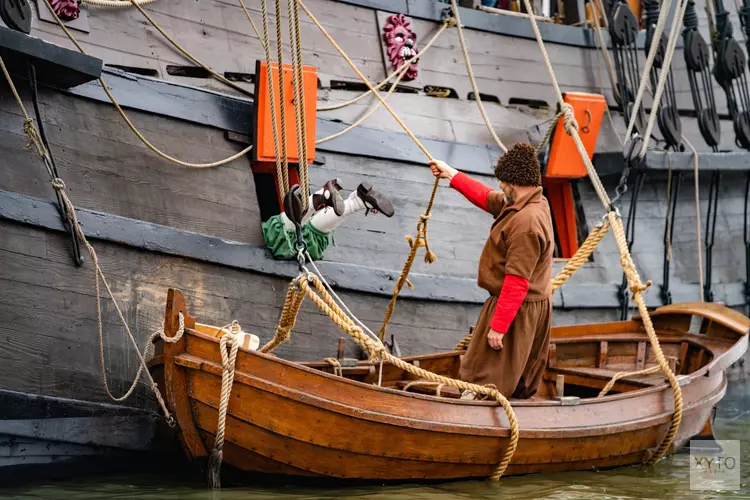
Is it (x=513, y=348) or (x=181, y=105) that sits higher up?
(x=181, y=105)

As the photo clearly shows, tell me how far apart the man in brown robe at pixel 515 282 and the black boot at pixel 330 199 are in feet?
3.06

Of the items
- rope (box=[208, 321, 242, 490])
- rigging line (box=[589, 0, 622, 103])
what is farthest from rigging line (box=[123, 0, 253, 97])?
rigging line (box=[589, 0, 622, 103])

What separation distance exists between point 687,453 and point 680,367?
2.51 ft

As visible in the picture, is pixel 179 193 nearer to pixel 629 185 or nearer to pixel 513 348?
pixel 513 348

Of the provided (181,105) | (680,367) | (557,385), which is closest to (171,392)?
(181,105)

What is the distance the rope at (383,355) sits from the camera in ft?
17.1

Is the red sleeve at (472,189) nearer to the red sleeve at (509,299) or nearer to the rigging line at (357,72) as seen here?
the red sleeve at (509,299)

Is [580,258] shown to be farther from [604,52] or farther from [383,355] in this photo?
[604,52]

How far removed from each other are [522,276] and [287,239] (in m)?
1.66

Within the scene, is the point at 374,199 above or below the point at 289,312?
above

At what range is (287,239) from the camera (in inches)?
259

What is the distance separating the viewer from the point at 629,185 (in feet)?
29.5

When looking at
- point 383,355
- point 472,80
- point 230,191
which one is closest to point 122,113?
point 230,191

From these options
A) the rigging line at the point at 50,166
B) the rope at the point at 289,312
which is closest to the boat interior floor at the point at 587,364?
the rope at the point at 289,312
